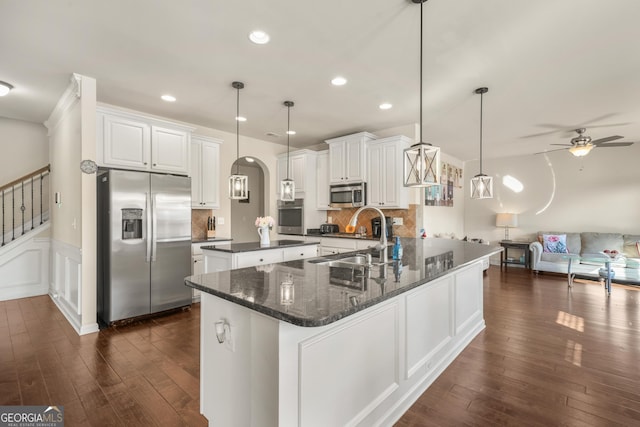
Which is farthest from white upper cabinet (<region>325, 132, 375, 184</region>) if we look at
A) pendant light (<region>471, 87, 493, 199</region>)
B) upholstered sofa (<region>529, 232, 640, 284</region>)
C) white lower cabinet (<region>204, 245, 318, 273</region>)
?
upholstered sofa (<region>529, 232, 640, 284</region>)

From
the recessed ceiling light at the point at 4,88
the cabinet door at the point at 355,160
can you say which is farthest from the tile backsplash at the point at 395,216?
the recessed ceiling light at the point at 4,88

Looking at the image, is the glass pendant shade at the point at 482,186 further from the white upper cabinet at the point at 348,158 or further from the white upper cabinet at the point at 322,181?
the white upper cabinet at the point at 322,181

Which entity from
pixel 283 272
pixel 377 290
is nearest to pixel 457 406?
pixel 377 290

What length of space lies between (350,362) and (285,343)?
18.1 inches

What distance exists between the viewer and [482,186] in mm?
3324

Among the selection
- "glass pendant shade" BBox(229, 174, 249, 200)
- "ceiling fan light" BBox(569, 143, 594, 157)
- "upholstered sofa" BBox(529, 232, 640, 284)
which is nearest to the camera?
"glass pendant shade" BBox(229, 174, 249, 200)

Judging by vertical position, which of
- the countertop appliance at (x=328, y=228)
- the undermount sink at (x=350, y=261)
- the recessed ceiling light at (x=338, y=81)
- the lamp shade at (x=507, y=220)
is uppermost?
the recessed ceiling light at (x=338, y=81)

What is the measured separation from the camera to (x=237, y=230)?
7941 millimetres

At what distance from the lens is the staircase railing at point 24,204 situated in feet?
15.3

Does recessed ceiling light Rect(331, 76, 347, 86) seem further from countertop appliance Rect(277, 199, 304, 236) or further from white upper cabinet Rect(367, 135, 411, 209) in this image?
countertop appliance Rect(277, 199, 304, 236)

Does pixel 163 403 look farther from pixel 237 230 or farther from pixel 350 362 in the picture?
pixel 237 230

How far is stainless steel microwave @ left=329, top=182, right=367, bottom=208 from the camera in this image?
4988mm

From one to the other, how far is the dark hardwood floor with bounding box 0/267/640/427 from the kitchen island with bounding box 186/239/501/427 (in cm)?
35

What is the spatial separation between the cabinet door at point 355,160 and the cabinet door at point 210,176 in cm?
217
